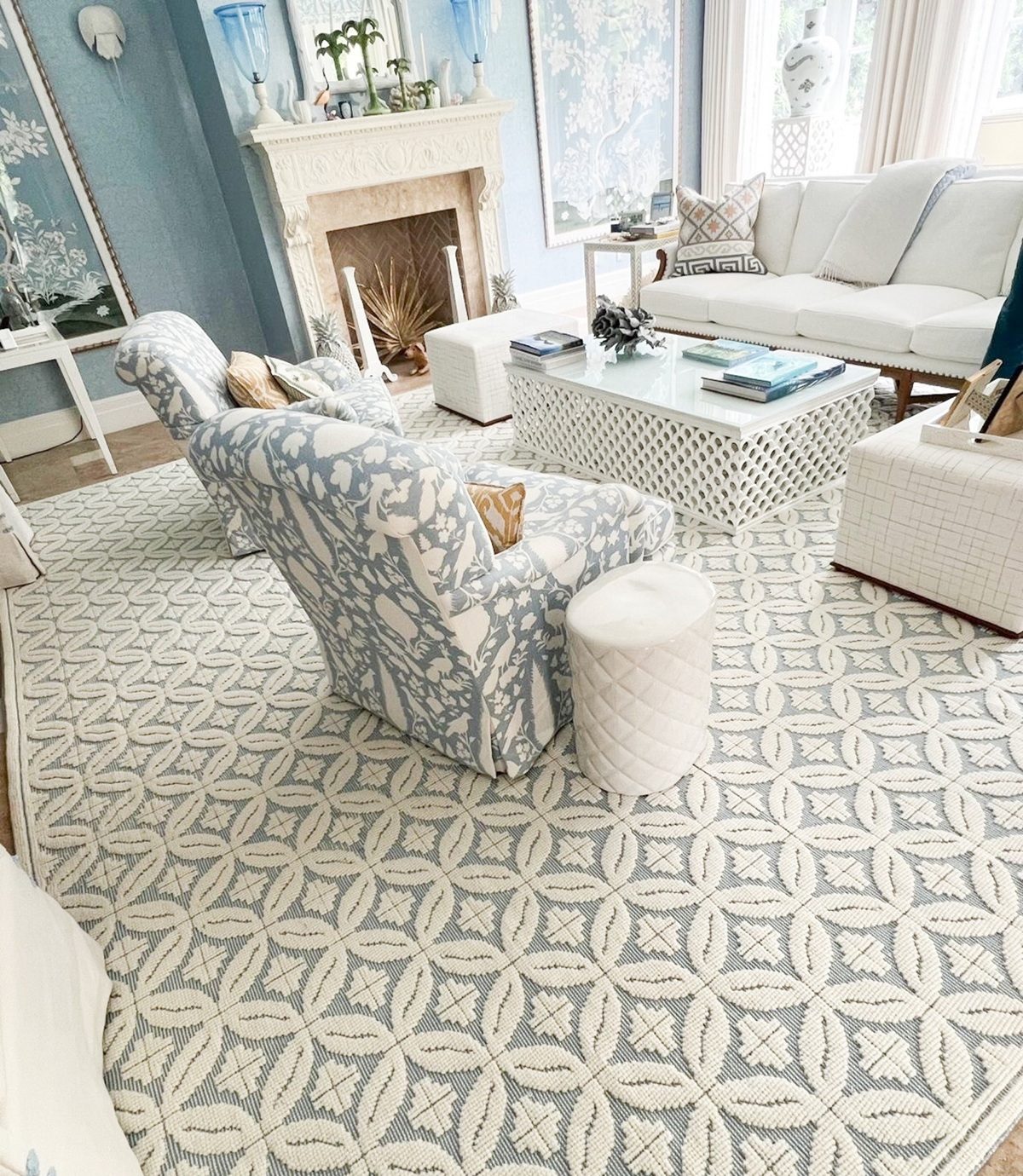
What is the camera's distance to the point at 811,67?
16.0ft

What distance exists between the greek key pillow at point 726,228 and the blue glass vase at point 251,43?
222 centimetres

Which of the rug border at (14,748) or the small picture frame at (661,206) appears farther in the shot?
the small picture frame at (661,206)

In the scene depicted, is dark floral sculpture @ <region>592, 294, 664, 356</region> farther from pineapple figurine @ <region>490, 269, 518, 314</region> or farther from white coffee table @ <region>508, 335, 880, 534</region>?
pineapple figurine @ <region>490, 269, 518, 314</region>

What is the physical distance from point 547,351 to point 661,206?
217 centimetres

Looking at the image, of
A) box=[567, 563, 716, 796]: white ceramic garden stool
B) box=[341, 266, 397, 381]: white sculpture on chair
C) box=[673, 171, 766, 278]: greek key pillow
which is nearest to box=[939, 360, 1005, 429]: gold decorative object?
box=[567, 563, 716, 796]: white ceramic garden stool

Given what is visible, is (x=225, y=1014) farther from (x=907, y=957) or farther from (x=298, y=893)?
(x=907, y=957)

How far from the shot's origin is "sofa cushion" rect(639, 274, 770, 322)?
3830 millimetres

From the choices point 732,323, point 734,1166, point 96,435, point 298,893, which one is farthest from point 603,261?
point 734,1166

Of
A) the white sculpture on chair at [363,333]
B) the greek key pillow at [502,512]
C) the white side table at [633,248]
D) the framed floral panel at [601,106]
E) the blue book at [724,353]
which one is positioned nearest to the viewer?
the greek key pillow at [502,512]

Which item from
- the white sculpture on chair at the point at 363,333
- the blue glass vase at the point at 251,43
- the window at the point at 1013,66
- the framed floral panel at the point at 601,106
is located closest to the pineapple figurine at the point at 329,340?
the white sculpture on chair at the point at 363,333

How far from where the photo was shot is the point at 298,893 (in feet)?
5.26

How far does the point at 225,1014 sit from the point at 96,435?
10.7 ft

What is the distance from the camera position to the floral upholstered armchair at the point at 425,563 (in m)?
1.25

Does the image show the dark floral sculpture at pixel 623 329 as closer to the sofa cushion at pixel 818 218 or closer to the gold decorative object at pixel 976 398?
the gold decorative object at pixel 976 398
